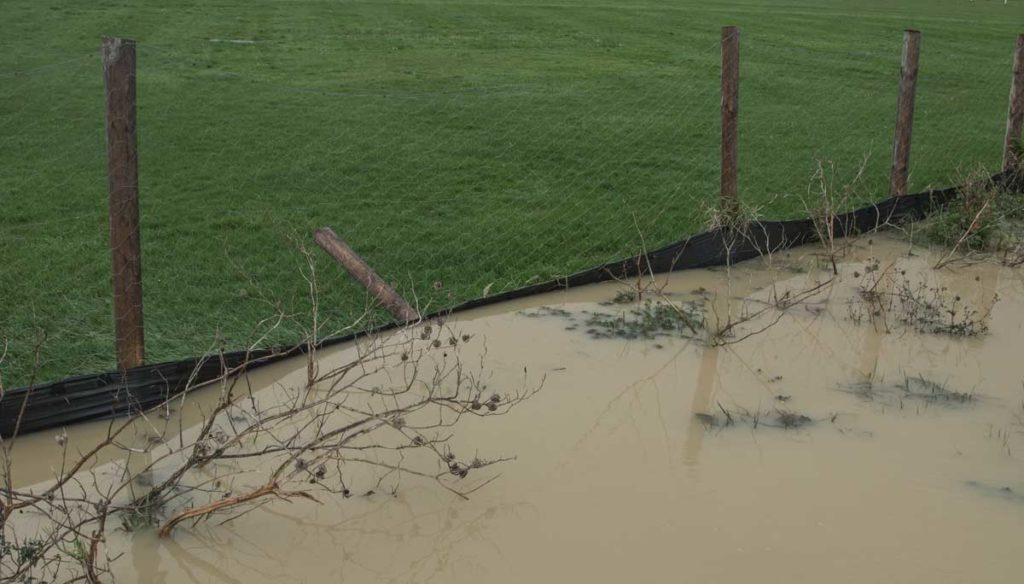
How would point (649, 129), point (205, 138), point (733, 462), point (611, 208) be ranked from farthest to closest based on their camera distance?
1. point (649, 129)
2. point (205, 138)
3. point (611, 208)
4. point (733, 462)

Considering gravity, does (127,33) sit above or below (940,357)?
above

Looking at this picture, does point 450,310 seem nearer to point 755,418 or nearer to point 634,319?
point 634,319

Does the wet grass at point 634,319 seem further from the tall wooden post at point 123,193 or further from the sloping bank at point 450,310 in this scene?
the tall wooden post at point 123,193

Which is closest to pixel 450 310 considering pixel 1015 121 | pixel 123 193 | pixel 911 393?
pixel 123 193

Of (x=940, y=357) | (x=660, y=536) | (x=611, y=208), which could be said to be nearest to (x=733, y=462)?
(x=660, y=536)

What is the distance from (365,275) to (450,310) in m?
0.75

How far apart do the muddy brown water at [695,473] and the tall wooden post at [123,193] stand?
0.57 metres

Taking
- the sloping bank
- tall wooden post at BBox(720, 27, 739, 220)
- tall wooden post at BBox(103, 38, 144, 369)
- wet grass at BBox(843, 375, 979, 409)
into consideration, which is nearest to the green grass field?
the sloping bank

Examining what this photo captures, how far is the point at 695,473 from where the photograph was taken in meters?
6.09

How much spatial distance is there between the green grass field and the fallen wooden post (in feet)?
0.55

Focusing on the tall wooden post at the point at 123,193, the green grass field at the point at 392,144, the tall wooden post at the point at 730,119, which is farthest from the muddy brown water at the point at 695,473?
the tall wooden post at the point at 730,119

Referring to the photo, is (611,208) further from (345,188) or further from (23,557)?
(23,557)

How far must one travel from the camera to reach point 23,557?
4598mm

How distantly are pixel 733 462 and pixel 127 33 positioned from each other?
1485 centimetres
